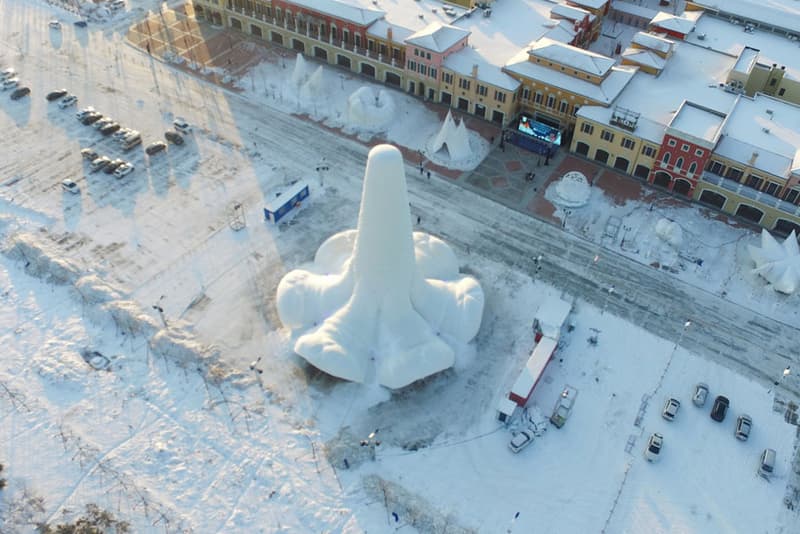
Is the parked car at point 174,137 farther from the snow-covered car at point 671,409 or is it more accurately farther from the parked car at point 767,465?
the parked car at point 767,465

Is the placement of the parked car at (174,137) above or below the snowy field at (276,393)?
above

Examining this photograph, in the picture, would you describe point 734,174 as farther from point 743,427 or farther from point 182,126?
point 182,126

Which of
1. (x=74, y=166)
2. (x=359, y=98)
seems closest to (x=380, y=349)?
(x=359, y=98)

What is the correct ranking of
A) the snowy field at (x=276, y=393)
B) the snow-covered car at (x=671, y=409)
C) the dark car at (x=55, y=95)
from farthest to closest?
the dark car at (x=55, y=95) → the snow-covered car at (x=671, y=409) → the snowy field at (x=276, y=393)

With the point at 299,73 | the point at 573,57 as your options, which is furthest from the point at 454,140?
the point at 299,73

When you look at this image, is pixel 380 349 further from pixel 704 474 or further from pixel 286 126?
pixel 286 126

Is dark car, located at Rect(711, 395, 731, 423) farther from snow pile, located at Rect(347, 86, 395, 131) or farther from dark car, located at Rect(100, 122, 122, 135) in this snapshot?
dark car, located at Rect(100, 122, 122, 135)

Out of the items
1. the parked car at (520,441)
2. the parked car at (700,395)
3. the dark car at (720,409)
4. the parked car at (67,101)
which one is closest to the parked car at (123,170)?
the parked car at (67,101)

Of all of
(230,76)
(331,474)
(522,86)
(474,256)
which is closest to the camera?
(331,474)
